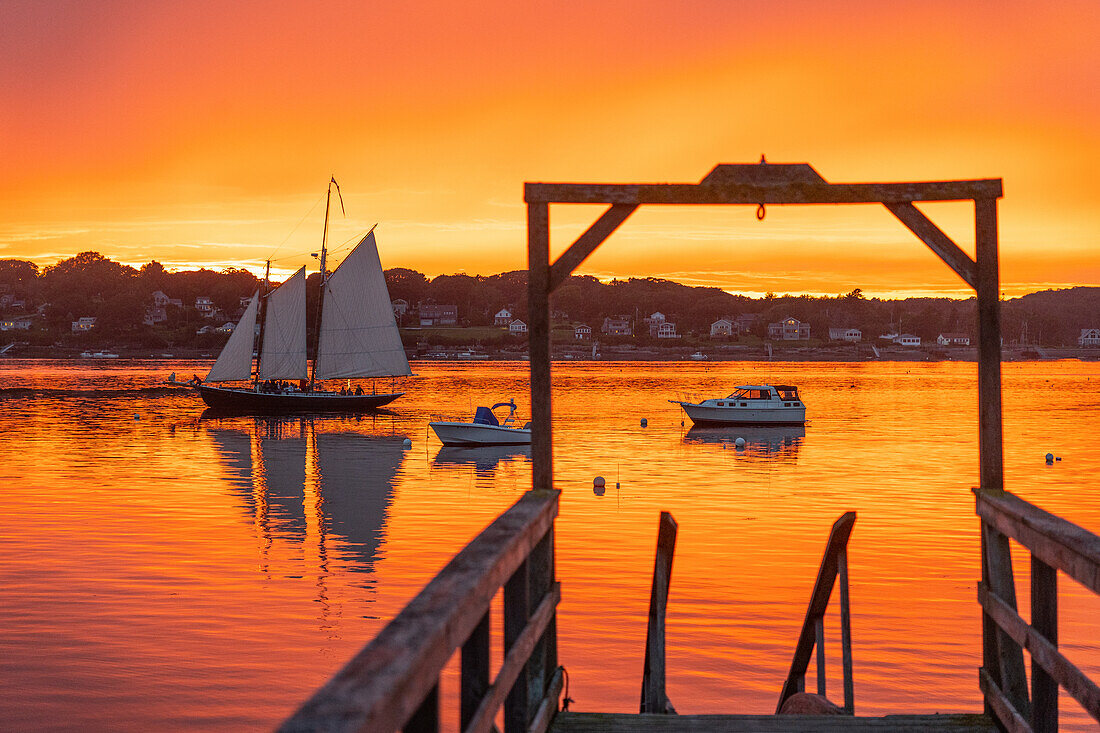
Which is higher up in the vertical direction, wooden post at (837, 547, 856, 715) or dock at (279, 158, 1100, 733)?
dock at (279, 158, 1100, 733)

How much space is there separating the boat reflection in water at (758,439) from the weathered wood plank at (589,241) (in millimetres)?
35970

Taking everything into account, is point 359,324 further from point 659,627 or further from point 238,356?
point 659,627

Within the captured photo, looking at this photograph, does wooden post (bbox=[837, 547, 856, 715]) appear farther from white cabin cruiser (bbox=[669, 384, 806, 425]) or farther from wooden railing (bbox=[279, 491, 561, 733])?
white cabin cruiser (bbox=[669, 384, 806, 425])

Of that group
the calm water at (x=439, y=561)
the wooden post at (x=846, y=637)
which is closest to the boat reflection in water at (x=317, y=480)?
the calm water at (x=439, y=561)

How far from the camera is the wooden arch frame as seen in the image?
686 centimetres

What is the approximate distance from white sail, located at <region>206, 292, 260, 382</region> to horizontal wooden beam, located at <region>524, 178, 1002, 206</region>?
199 ft

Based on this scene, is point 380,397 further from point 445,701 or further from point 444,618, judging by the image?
point 444,618

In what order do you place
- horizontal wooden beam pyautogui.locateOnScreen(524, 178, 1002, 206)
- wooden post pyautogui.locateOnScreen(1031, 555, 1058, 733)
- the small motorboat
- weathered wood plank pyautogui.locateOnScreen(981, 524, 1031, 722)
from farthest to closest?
the small motorboat
horizontal wooden beam pyautogui.locateOnScreen(524, 178, 1002, 206)
weathered wood plank pyautogui.locateOnScreen(981, 524, 1031, 722)
wooden post pyautogui.locateOnScreen(1031, 555, 1058, 733)

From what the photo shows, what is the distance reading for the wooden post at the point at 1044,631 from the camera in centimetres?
554

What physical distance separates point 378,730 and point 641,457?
39667mm

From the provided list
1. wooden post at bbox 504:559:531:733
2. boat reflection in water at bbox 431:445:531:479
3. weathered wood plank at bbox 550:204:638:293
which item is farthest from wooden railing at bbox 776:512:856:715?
boat reflection in water at bbox 431:445:531:479

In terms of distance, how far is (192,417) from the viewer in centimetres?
6738

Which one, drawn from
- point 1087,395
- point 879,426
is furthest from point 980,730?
point 1087,395

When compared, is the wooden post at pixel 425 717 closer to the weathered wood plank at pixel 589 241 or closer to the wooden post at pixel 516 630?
the wooden post at pixel 516 630
